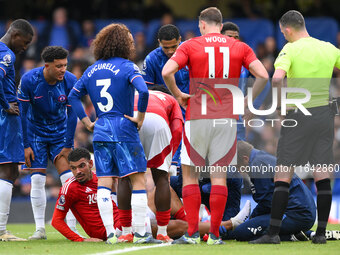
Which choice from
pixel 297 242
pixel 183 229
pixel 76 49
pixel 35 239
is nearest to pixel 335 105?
pixel 297 242

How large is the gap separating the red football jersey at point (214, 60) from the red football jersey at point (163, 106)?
779 millimetres

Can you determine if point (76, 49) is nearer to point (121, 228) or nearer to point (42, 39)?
point (42, 39)

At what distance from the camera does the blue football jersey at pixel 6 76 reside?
8109 mm

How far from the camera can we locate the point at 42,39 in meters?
16.0

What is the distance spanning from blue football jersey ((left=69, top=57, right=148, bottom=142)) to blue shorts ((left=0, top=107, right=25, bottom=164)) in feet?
4.53

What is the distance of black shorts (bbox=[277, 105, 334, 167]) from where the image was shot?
23.7 feet

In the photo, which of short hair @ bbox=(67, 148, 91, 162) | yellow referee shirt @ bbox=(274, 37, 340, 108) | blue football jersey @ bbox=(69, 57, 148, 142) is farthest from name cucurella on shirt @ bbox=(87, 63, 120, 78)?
yellow referee shirt @ bbox=(274, 37, 340, 108)

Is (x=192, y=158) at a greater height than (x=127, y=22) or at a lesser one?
lesser

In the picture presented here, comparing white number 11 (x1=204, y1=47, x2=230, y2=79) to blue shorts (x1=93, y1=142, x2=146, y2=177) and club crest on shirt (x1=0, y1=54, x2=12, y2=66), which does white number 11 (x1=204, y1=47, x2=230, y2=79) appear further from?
club crest on shirt (x1=0, y1=54, x2=12, y2=66)

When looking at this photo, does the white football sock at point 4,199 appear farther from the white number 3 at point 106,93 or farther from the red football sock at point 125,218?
the white number 3 at point 106,93

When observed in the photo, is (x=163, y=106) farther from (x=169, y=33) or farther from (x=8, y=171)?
(x=8, y=171)

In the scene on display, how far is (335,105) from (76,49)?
9.37 metres

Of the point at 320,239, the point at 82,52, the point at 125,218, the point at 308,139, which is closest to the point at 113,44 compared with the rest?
the point at 125,218

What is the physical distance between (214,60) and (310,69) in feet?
3.32
